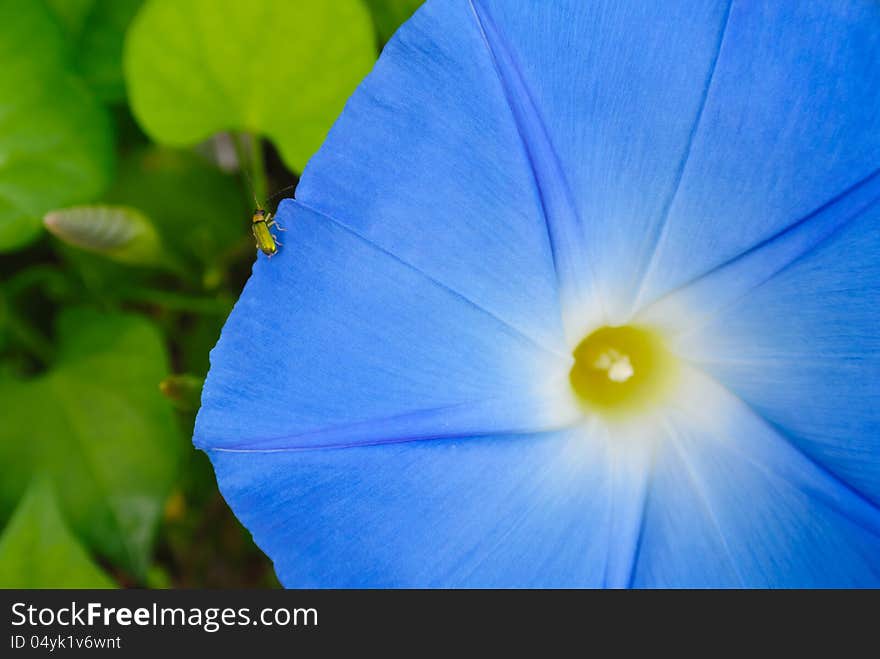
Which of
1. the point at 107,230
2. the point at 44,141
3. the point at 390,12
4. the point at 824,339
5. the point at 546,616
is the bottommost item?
the point at 546,616

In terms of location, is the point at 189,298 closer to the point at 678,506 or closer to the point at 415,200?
the point at 415,200

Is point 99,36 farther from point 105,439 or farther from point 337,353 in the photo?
point 337,353

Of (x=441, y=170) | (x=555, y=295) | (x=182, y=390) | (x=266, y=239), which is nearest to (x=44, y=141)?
(x=182, y=390)

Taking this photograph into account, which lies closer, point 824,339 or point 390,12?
point 824,339

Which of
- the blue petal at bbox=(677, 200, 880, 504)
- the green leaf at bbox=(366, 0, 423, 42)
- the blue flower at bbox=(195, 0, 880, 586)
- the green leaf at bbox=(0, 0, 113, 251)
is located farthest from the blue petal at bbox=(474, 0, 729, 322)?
the green leaf at bbox=(0, 0, 113, 251)

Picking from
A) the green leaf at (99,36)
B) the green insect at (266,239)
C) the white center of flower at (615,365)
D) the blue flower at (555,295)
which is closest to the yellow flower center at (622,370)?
the white center of flower at (615,365)

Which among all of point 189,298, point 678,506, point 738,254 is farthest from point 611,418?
point 189,298

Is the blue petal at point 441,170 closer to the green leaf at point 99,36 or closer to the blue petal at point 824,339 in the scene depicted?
the blue petal at point 824,339

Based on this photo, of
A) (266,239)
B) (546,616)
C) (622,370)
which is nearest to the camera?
(266,239)
